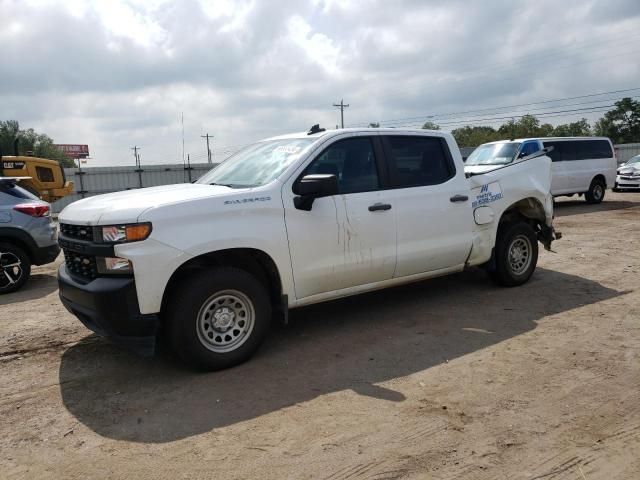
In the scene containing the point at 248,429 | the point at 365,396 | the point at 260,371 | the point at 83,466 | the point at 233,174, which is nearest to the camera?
the point at 83,466

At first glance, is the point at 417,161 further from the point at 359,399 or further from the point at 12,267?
the point at 12,267

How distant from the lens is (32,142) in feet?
260

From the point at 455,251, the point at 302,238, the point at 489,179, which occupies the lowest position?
the point at 455,251

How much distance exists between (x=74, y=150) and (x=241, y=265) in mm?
97215

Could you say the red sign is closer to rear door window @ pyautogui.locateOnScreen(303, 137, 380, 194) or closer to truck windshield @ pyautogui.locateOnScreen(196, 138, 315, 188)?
truck windshield @ pyautogui.locateOnScreen(196, 138, 315, 188)

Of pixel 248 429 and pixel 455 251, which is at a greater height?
pixel 455 251

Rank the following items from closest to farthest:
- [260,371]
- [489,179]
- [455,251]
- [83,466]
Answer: [83,466]
[260,371]
[455,251]
[489,179]

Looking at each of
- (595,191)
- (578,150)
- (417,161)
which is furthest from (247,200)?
(595,191)

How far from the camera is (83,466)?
311 centimetres

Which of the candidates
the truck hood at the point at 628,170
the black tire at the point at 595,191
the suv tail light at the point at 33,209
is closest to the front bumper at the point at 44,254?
the suv tail light at the point at 33,209

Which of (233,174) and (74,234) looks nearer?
(74,234)

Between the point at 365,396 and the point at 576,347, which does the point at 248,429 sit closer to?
the point at 365,396

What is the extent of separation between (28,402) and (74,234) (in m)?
1.33

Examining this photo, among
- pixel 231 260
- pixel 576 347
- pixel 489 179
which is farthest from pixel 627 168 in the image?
pixel 231 260
